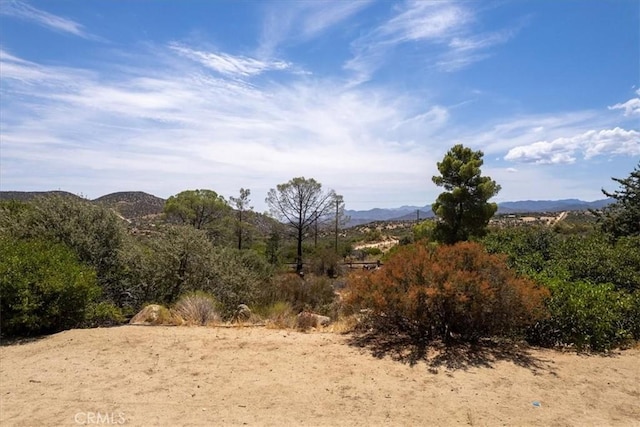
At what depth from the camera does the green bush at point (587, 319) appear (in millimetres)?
7188

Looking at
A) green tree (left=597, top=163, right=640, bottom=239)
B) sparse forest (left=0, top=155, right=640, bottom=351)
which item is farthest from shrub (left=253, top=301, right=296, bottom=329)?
green tree (left=597, top=163, right=640, bottom=239)

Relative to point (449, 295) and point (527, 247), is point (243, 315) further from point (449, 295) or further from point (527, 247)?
point (527, 247)

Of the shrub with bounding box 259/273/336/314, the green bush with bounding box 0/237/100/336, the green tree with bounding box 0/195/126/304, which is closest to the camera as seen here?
the green bush with bounding box 0/237/100/336

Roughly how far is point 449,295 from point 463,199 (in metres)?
16.8

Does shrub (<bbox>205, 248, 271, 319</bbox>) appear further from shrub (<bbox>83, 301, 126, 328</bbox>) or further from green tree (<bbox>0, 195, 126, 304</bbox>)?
shrub (<bbox>83, 301, 126, 328</bbox>)

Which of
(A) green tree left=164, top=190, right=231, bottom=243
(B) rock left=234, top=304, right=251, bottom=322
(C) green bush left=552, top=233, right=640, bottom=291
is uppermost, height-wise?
(A) green tree left=164, top=190, right=231, bottom=243

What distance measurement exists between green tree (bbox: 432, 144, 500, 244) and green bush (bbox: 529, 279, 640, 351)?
573 inches

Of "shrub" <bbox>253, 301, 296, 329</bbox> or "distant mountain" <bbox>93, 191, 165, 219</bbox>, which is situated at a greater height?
"distant mountain" <bbox>93, 191, 165, 219</bbox>

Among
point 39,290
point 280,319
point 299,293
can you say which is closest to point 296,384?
point 280,319

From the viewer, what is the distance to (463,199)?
2269cm

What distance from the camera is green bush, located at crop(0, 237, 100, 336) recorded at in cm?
757

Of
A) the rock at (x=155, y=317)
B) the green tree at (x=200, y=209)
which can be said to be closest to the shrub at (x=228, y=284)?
the rock at (x=155, y=317)

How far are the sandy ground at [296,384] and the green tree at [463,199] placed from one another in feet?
51.2

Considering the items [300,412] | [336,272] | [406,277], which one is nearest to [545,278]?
[406,277]
